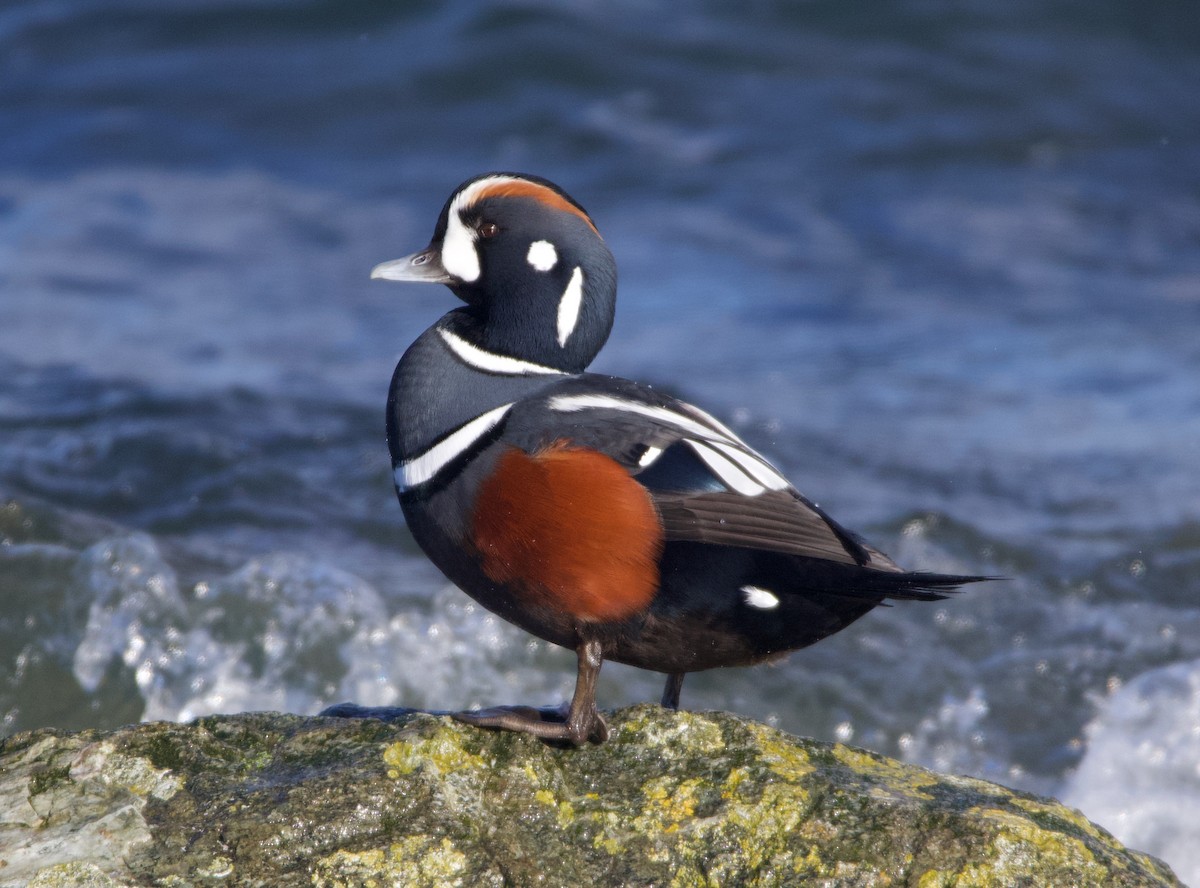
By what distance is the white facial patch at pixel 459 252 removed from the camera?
3.94 metres

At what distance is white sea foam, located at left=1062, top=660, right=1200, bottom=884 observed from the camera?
5781 millimetres

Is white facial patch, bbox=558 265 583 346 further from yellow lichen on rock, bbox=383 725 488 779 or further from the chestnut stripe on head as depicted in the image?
yellow lichen on rock, bbox=383 725 488 779

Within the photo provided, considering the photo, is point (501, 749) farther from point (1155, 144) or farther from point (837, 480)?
point (1155, 144)

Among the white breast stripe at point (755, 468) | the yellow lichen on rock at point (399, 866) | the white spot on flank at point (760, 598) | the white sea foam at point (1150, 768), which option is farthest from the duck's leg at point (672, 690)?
the white sea foam at point (1150, 768)

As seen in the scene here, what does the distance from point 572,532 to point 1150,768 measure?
4109mm

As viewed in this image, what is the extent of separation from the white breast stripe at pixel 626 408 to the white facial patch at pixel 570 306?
1.10ft

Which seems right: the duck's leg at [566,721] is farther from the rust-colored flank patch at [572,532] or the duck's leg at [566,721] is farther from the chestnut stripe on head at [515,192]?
the chestnut stripe on head at [515,192]

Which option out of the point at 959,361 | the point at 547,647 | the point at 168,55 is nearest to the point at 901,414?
the point at 959,361

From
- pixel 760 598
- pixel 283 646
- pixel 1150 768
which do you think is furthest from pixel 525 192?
pixel 1150 768

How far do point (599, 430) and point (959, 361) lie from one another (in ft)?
26.5

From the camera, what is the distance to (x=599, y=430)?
134 inches

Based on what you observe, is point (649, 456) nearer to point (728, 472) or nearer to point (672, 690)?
point (728, 472)

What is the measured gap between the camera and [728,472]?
3426 mm

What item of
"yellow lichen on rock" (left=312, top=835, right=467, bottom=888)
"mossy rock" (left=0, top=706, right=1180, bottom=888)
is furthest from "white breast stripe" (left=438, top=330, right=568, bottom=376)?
"yellow lichen on rock" (left=312, top=835, right=467, bottom=888)
